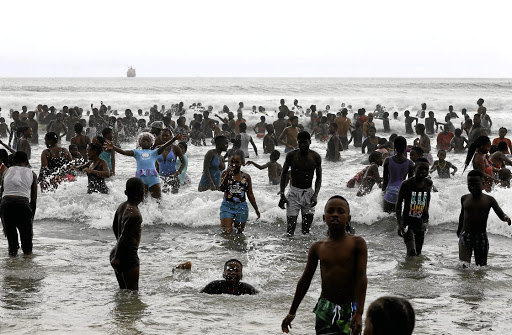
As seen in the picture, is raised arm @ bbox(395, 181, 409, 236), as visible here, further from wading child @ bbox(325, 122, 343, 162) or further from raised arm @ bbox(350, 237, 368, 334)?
wading child @ bbox(325, 122, 343, 162)

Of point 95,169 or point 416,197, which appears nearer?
point 416,197

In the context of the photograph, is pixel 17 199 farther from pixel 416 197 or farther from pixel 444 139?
pixel 444 139

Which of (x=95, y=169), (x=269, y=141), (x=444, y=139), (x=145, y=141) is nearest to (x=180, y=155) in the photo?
(x=95, y=169)

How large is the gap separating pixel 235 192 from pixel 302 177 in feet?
2.88

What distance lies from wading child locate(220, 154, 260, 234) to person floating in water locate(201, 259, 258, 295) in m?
2.23

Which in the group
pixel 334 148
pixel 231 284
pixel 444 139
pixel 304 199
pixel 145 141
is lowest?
pixel 231 284

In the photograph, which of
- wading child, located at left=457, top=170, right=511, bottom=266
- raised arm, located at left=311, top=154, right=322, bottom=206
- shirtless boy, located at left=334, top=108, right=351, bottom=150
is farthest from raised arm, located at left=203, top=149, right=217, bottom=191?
shirtless boy, located at left=334, top=108, right=351, bottom=150

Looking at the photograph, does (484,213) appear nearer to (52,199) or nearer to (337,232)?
(337,232)

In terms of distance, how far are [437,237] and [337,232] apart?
20.7 ft

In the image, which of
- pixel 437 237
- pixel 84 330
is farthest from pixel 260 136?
pixel 84 330

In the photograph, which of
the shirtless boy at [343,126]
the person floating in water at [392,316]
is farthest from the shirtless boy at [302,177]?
the shirtless boy at [343,126]

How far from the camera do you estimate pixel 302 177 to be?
9008 millimetres

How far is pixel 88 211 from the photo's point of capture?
38.0 ft

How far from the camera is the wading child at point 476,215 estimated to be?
7.35 metres
